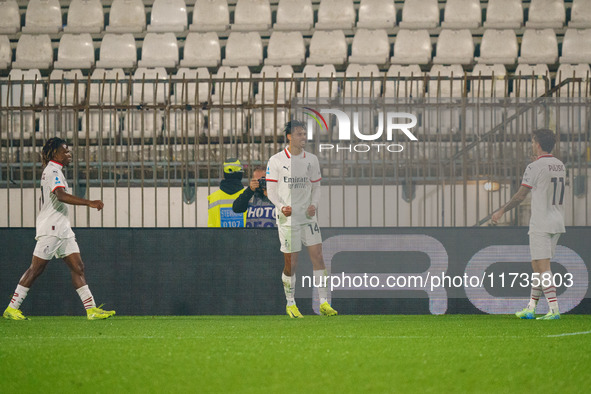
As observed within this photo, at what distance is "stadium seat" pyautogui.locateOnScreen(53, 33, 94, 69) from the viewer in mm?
13328

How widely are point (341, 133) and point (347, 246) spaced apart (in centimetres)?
109

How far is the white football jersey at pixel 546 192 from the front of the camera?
689 centimetres

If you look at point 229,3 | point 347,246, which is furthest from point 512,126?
point 229,3

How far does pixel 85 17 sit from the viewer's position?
14258 millimetres

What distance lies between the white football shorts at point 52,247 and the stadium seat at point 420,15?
837cm

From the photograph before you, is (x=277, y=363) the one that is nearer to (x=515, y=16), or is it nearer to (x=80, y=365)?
(x=80, y=365)

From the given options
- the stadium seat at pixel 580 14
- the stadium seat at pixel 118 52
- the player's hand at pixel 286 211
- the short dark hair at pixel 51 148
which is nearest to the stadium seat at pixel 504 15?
the stadium seat at pixel 580 14

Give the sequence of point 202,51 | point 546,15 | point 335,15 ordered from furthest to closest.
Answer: point 335,15
point 546,15
point 202,51

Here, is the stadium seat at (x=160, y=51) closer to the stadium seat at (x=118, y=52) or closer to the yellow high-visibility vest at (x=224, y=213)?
the stadium seat at (x=118, y=52)

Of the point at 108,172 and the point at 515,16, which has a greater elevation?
the point at 515,16

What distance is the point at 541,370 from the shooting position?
147 inches

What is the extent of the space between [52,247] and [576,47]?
939cm

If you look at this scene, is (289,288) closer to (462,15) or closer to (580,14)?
(462,15)

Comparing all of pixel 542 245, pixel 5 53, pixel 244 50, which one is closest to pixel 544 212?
pixel 542 245
